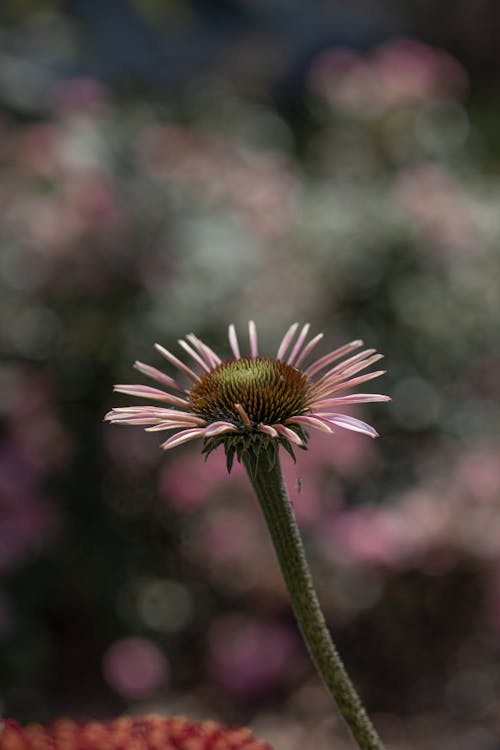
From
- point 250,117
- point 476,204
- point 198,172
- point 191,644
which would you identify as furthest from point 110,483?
point 250,117

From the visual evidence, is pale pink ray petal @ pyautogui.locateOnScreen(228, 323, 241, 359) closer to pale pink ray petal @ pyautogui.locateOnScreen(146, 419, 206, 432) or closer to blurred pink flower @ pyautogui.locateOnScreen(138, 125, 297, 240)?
pale pink ray petal @ pyautogui.locateOnScreen(146, 419, 206, 432)

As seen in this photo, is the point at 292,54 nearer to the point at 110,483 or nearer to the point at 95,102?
the point at 95,102

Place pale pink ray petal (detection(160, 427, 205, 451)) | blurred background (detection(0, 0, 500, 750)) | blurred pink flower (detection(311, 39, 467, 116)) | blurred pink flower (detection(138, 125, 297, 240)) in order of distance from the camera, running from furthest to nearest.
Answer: blurred pink flower (detection(311, 39, 467, 116))
blurred pink flower (detection(138, 125, 297, 240))
blurred background (detection(0, 0, 500, 750))
pale pink ray petal (detection(160, 427, 205, 451))

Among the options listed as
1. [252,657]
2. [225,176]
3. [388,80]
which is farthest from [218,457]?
[388,80]

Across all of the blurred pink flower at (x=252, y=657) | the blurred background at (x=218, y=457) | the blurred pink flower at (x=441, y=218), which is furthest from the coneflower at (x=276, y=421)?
the blurred pink flower at (x=441, y=218)

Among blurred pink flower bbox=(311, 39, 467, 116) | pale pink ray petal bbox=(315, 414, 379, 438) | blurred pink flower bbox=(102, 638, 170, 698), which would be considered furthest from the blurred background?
pale pink ray petal bbox=(315, 414, 379, 438)

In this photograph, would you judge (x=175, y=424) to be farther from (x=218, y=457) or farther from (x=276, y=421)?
(x=218, y=457)

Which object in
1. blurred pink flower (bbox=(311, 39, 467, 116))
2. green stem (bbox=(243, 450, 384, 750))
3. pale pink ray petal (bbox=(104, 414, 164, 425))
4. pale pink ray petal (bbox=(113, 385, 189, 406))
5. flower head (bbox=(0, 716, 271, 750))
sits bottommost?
flower head (bbox=(0, 716, 271, 750))
